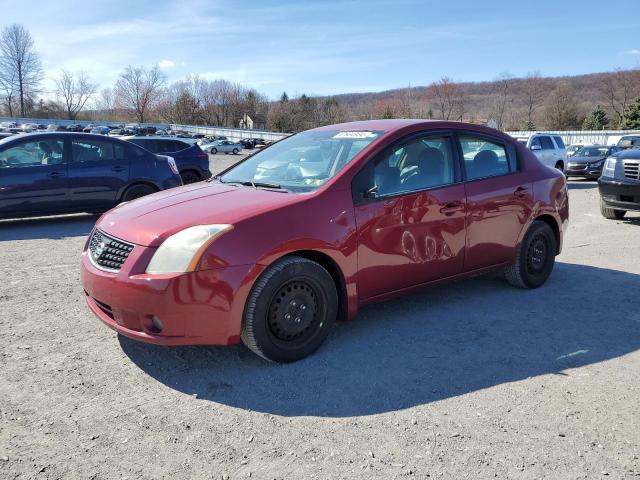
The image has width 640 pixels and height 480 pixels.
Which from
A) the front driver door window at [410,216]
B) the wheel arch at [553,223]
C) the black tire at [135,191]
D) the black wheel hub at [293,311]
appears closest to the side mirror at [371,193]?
the front driver door window at [410,216]

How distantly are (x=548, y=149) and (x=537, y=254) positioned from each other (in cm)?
1436

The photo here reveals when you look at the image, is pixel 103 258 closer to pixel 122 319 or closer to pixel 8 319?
pixel 122 319

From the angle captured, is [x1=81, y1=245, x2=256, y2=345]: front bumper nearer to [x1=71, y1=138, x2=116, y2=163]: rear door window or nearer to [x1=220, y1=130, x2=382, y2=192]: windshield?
[x1=220, y1=130, x2=382, y2=192]: windshield

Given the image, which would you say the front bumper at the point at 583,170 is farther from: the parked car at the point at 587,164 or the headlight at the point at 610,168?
the headlight at the point at 610,168

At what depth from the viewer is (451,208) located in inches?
175

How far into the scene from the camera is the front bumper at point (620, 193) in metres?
9.18

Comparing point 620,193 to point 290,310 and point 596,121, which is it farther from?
point 596,121

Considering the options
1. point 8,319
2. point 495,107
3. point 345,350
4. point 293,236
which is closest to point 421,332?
point 345,350

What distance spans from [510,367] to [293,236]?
174 centimetres

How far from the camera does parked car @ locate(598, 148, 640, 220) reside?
919 centimetres

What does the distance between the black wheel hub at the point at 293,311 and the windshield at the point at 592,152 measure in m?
21.1

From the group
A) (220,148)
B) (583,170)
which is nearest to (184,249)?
(583,170)

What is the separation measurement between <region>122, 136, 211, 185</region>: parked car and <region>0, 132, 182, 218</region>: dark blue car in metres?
3.38

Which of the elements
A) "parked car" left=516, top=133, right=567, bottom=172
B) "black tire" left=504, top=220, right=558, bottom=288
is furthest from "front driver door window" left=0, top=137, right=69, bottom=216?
"parked car" left=516, top=133, right=567, bottom=172
